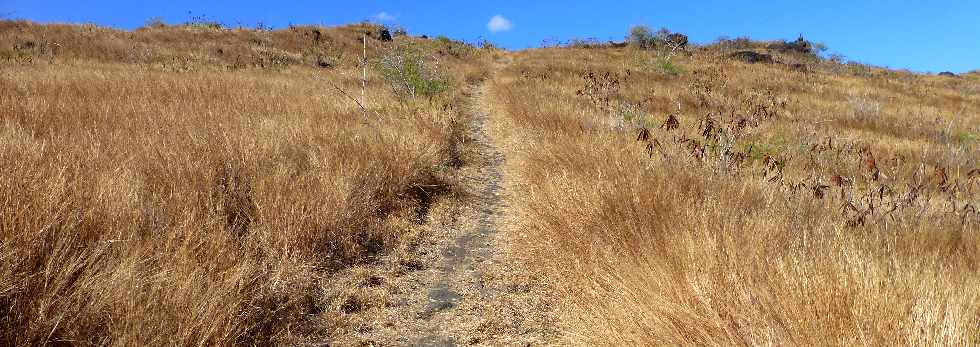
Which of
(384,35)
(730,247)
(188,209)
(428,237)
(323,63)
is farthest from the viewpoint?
(384,35)

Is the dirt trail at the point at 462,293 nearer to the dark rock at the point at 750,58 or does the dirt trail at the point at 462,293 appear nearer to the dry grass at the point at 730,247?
the dry grass at the point at 730,247

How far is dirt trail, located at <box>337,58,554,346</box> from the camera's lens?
2.71 meters

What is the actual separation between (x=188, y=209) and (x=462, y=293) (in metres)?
1.71

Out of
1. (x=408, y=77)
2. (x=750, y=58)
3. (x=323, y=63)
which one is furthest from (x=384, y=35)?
(x=408, y=77)

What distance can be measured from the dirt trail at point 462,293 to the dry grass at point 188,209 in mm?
298

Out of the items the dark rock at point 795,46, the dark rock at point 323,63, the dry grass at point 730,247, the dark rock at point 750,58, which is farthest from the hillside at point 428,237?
the dark rock at point 795,46

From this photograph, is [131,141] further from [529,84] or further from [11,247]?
[529,84]

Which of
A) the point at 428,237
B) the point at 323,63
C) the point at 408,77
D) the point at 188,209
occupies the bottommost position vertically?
the point at 428,237

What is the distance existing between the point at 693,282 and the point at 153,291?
2179 mm

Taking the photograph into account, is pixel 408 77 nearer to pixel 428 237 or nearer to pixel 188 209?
pixel 428 237

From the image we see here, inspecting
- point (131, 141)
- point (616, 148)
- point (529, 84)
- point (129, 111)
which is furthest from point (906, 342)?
point (529, 84)

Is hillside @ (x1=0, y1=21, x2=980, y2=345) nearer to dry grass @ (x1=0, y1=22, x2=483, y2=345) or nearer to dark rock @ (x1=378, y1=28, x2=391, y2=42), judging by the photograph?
dry grass @ (x1=0, y1=22, x2=483, y2=345)

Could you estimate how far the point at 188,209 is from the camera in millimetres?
3012

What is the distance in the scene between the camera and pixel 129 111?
601 centimetres
